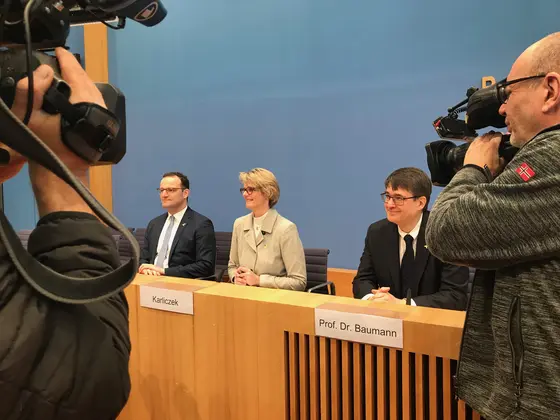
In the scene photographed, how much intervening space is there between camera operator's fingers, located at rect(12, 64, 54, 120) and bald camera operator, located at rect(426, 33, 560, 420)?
0.80 m

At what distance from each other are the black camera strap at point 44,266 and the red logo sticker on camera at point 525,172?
77cm

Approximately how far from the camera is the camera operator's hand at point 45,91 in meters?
0.58

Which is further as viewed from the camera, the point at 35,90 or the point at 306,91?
the point at 306,91

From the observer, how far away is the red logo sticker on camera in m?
0.97

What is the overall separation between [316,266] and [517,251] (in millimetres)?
2613

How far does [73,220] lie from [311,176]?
4015 millimetres

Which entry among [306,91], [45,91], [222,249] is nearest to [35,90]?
[45,91]

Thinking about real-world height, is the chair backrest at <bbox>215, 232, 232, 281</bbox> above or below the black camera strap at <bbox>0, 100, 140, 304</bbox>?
below

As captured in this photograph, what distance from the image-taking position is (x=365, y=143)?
14.0 feet

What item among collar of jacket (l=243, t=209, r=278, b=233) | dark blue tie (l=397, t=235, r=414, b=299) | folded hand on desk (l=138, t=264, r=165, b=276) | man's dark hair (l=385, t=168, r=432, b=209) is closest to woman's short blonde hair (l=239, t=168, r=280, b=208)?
collar of jacket (l=243, t=209, r=278, b=233)

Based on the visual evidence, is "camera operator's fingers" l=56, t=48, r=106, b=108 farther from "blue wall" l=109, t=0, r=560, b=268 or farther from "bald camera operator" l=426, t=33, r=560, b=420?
"blue wall" l=109, t=0, r=560, b=268

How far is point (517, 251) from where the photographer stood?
3.18 ft

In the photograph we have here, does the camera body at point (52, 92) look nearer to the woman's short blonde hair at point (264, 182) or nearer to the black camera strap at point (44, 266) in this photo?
the black camera strap at point (44, 266)

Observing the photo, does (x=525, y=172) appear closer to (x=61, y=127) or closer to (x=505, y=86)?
(x=505, y=86)
